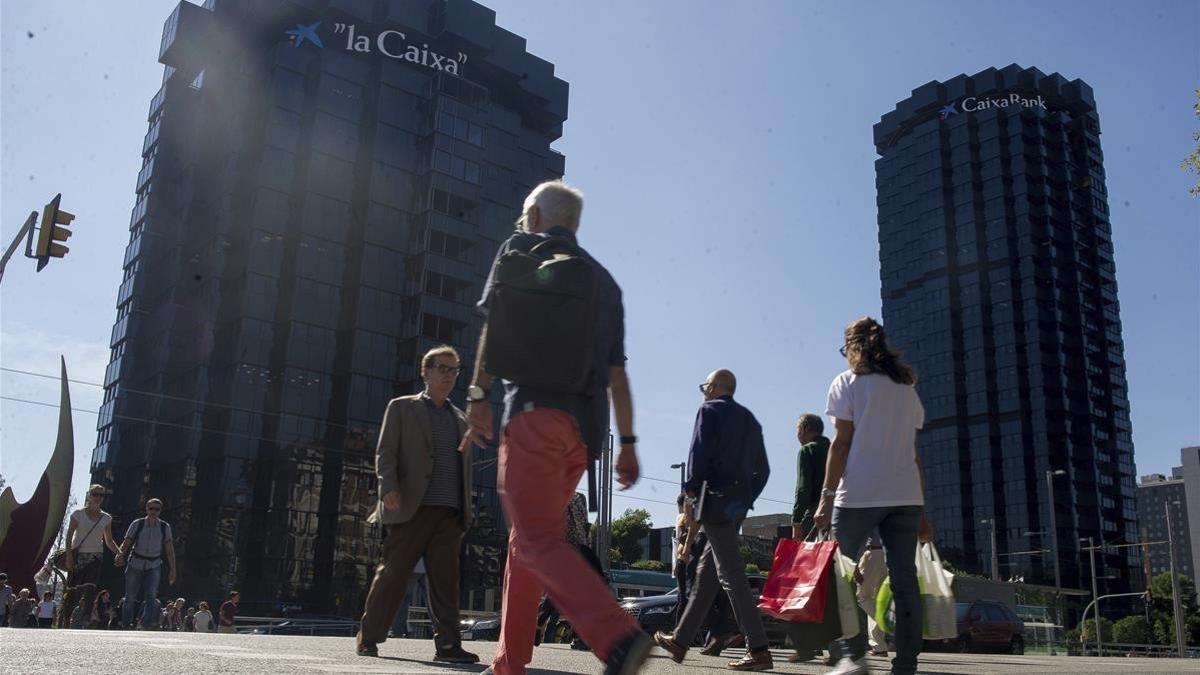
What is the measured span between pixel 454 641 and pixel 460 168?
61027mm

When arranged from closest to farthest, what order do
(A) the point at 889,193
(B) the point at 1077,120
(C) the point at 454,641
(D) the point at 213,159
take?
(C) the point at 454,641
(D) the point at 213,159
(B) the point at 1077,120
(A) the point at 889,193

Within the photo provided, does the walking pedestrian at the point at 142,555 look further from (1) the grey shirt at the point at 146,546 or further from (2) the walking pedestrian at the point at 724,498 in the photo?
(2) the walking pedestrian at the point at 724,498

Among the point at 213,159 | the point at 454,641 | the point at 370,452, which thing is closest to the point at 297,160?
the point at 213,159

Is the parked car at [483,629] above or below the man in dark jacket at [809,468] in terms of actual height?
below

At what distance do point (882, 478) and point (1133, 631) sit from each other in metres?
83.5

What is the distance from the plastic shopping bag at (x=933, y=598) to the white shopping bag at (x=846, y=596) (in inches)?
7.7

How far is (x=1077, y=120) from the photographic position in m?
114

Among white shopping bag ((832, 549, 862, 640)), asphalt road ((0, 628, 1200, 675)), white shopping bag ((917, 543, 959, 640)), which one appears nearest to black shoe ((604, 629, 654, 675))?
asphalt road ((0, 628, 1200, 675))

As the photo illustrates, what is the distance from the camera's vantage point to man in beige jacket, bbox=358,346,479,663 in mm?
5633

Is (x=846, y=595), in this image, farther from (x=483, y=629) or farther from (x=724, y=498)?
(x=483, y=629)

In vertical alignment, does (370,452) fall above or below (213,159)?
below

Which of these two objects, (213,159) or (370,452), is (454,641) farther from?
(213,159)

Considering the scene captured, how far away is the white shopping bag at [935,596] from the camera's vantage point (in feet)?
16.7

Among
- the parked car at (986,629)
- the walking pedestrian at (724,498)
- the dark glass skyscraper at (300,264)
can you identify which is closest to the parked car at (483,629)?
the parked car at (986,629)
